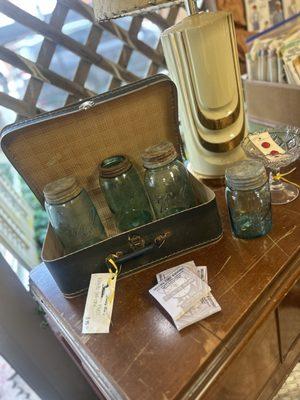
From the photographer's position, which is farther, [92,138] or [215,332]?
[92,138]

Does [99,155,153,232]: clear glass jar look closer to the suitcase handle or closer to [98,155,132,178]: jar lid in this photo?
[98,155,132,178]: jar lid

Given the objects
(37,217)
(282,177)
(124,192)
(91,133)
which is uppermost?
(91,133)

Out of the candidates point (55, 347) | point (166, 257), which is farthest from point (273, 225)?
point (55, 347)

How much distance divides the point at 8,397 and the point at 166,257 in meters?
0.95

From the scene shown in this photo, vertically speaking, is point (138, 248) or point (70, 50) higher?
point (70, 50)

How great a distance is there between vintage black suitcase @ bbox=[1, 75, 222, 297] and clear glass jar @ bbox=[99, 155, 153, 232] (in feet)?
0.14

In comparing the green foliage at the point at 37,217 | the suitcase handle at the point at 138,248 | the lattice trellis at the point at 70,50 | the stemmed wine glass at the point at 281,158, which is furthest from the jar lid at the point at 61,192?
the green foliage at the point at 37,217

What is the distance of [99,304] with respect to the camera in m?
0.54

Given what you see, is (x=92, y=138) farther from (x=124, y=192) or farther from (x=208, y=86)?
(x=208, y=86)

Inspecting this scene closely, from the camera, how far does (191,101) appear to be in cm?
75

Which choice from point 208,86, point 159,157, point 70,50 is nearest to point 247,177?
point 159,157

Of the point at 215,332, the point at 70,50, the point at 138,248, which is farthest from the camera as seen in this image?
the point at 70,50

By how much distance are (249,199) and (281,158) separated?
0.14m

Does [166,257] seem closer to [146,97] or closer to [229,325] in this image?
[229,325]
